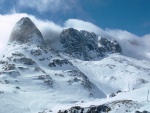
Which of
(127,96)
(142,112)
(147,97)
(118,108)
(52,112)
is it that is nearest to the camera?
(142,112)

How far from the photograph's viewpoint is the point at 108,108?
119688 millimetres

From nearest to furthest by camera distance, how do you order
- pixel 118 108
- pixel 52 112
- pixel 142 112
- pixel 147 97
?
1. pixel 142 112
2. pixel 118 108
3. pixel 147 97
4. pixel 52 112

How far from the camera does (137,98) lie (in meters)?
133

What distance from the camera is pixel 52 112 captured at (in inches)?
6093

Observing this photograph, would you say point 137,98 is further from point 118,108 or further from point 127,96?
point 118,108

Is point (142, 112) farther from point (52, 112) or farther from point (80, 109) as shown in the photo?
point (52, 112)

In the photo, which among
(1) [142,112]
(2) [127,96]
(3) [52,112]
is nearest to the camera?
(1) [142,112]

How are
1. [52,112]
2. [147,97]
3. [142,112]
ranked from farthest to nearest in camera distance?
1. [52,112]
2. [147,97]
3. [142,112]

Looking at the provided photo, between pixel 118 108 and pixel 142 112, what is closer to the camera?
pixel 142 112

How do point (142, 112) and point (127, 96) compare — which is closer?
point (142, 112)

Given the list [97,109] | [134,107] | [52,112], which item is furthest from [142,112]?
[52,112]

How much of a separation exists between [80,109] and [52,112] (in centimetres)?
3032

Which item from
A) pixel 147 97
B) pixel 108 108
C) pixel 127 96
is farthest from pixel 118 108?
pixel 127 96

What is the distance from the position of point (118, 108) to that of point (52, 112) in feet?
146
